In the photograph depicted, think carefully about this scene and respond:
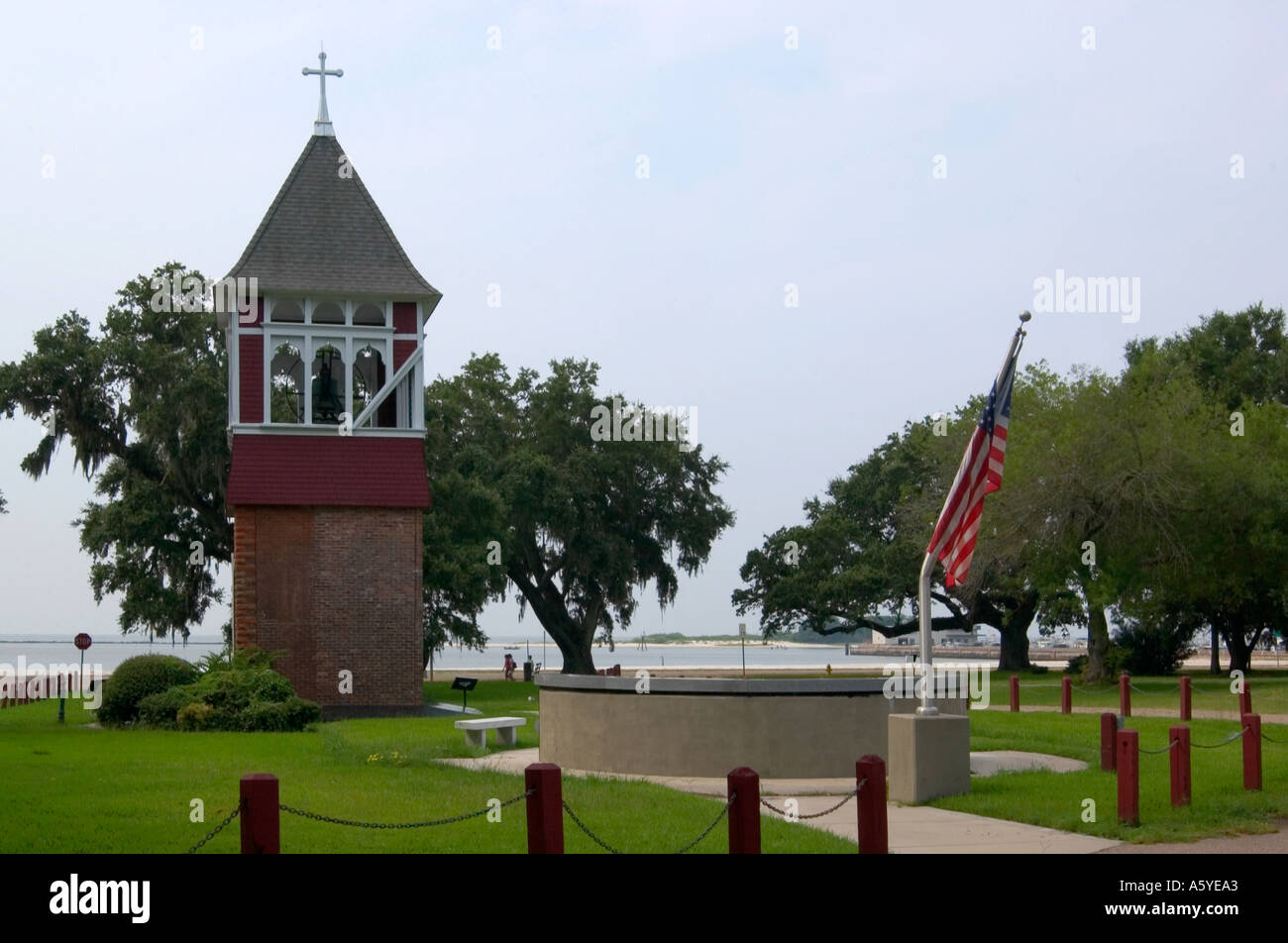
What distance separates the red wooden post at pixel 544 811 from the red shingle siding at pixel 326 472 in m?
22.9

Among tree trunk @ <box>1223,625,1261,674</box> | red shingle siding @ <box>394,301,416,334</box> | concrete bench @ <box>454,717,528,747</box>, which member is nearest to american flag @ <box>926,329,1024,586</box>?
concrete bench @ <box>454,717,528,747</box>

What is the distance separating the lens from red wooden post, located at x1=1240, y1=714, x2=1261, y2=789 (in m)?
16.6

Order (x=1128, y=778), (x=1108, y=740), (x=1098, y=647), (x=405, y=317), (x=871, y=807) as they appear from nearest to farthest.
A: (x=871, y=807), (x=1128, y=778), (x=1108, y=740), (x=405, y=317), (x=1098, y=647)

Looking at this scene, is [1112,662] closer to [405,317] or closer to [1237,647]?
[1237,647]

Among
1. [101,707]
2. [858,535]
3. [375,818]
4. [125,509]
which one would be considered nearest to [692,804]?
[375,818]

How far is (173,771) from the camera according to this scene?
1936 cm

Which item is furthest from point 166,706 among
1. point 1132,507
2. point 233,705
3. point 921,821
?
point 1132,507

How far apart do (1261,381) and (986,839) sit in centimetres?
5272

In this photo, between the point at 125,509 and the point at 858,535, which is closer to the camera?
the point at 125,509

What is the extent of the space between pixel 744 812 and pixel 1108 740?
8.48m

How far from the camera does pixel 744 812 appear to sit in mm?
10562

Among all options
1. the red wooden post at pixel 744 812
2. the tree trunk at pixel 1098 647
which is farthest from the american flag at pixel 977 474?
the tree trunk at pixel 1098 647

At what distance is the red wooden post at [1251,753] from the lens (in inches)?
652
